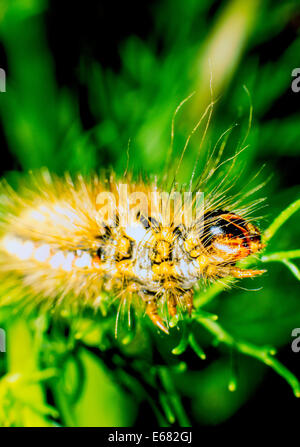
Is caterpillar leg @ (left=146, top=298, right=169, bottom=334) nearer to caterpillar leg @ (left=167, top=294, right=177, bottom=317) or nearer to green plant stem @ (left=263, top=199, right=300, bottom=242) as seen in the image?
caterpillar leg @ (left=167, top=294, right=177, bottom=317)

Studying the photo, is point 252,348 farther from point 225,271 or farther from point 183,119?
point 183,119

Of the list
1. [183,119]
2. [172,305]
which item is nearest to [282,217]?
[172,305]

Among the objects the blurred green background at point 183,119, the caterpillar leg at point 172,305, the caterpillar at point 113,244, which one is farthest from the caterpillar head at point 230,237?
the blurred green background at point 183,119

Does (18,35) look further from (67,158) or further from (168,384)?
(168,384)

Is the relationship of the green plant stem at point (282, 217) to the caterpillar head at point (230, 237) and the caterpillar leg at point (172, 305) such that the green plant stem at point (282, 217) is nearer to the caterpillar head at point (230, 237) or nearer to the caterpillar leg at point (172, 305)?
the caterpillar head at point (230, 237)

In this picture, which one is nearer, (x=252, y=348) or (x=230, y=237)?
(x=230, y=237)

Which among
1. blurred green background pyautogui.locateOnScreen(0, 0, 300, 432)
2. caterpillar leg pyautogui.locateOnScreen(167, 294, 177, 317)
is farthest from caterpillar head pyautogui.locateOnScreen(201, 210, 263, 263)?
blurred green background pyautogui.locateOnScreen(0, 0, 300, 432)
